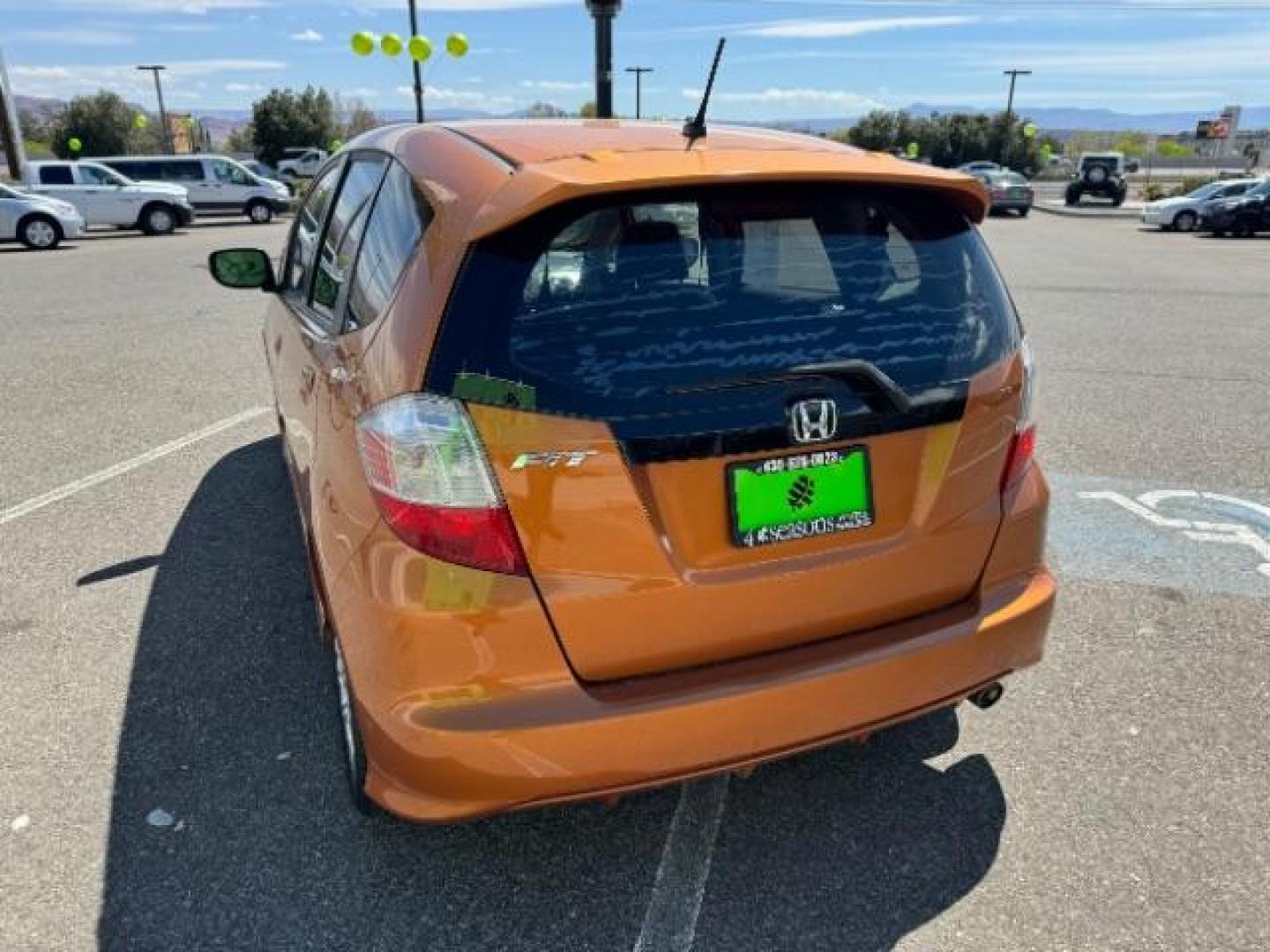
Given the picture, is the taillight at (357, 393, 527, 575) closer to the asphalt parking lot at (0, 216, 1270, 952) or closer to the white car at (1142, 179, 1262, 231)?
the asphalt parking lot at (0, 216, 1270, 952)

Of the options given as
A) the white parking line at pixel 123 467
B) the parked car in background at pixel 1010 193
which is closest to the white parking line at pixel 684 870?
the white parking line at pixel 123 467

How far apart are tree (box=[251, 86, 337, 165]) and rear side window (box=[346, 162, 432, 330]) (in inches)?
2362

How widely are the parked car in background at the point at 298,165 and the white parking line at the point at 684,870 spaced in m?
38.3

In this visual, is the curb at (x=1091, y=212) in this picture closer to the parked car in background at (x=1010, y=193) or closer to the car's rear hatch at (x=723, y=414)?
the parked car in background at (x=1010, y=193)

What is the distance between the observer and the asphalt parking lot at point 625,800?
2158 mm

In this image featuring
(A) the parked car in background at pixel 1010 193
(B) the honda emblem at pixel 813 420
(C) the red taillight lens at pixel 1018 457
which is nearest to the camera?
(B) the honda emblem at pixel 813 420

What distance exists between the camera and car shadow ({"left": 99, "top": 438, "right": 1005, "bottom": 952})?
214cm

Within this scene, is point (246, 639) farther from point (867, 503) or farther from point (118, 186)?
point (118, 186)

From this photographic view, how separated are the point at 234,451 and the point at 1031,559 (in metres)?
4.58

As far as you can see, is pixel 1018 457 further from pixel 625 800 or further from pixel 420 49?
pixel 420 49

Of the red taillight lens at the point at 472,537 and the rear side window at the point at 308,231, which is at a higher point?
the rear side window at the point at 308,231

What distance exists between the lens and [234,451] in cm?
550

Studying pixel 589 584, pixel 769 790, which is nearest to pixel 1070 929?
pixel 769 790

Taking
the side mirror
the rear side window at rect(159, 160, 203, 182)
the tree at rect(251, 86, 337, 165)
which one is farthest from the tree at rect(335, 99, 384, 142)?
the side mirror
